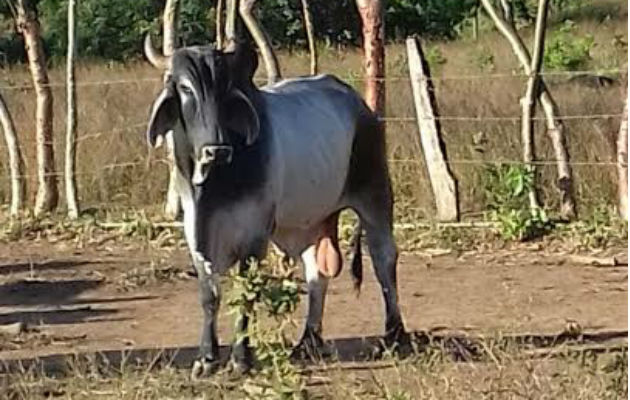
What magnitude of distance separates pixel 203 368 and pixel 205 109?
4.22 feet

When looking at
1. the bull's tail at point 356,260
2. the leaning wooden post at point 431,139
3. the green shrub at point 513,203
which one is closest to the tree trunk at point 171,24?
the leaning wooden post at point 431,139

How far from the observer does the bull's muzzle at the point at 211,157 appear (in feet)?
25.8

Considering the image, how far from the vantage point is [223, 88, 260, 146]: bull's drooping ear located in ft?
26.4

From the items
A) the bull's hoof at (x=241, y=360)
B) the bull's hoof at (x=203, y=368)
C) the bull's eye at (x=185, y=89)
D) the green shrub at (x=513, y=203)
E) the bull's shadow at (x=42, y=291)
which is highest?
the bull's eye at (x=185, y=89)

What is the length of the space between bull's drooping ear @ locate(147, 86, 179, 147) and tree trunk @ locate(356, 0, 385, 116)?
19.2 feet

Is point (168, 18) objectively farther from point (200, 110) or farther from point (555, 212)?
point (200, 110)

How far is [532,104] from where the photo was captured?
13.8 m

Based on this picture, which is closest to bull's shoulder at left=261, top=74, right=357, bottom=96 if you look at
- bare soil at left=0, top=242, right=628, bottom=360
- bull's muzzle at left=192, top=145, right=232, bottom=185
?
bull's muzzle at left=192, top=145, right=232, bottom=185

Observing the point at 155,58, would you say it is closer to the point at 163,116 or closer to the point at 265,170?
the point at 163,116

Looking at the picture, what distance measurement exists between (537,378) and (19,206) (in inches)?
338

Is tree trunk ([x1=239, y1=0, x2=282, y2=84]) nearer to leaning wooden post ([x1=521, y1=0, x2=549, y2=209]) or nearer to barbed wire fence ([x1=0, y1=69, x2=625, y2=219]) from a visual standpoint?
barbed wire fence ([x1=0, y1=69, x2=625, y2=219])

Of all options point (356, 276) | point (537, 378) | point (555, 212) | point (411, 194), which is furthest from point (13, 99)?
point (537, 378)

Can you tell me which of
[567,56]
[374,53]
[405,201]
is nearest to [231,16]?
[374,53]

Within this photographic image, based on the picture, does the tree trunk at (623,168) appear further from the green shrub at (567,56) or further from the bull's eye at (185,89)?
the green shrub at (567,56)
